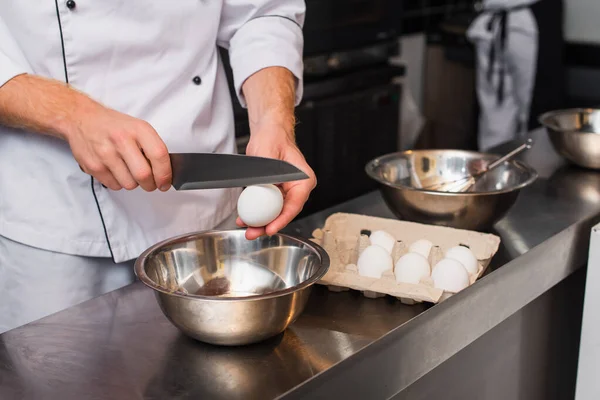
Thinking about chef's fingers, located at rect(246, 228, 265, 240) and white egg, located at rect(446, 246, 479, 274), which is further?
white egg, located at rect(446, 246, 479, 274)

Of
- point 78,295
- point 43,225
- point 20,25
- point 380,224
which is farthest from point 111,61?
point 380,224

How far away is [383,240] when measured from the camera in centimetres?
140

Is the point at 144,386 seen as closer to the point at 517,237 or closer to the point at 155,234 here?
the point at 155,234

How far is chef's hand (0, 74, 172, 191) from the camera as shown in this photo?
112 cm

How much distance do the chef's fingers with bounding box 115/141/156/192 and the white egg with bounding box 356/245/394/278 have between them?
39 centimetres

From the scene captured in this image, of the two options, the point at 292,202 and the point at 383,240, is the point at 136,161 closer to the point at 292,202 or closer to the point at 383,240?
the point at 292,202

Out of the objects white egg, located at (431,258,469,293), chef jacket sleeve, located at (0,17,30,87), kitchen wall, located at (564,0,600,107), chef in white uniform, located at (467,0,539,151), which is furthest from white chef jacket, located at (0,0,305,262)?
kitchen wall, located at (564,0,600,107)

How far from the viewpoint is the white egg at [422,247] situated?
136 centimetres

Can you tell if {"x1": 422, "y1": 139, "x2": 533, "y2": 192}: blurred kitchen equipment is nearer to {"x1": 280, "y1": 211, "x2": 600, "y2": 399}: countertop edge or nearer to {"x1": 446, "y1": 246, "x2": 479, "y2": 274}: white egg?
{"x1": 280, "y1": 211, "x2": 600, "y2": 399}: countertop edge

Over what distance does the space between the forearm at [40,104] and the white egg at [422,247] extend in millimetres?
571

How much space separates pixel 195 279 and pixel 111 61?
1.51 feet

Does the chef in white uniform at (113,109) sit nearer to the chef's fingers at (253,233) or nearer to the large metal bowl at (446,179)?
the chef's fingers at (253,233)

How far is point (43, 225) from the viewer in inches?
58.1

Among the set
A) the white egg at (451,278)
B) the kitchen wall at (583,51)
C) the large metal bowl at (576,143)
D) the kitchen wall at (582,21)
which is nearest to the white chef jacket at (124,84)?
the white egg at (451,278)
